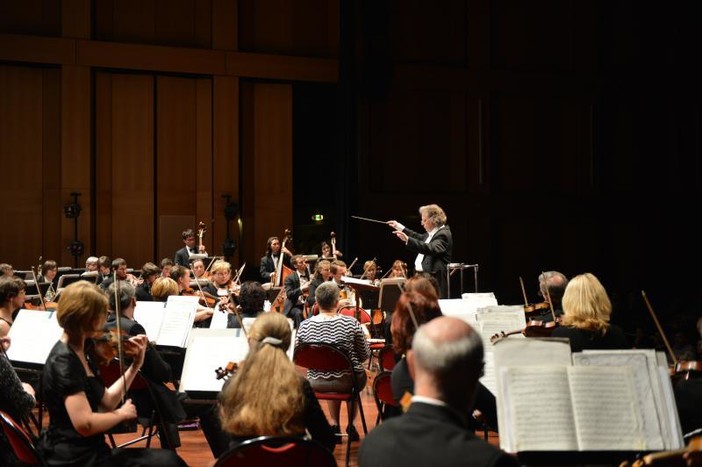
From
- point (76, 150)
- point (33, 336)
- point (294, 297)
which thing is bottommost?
point (294, 297)

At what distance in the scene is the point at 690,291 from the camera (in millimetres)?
16672

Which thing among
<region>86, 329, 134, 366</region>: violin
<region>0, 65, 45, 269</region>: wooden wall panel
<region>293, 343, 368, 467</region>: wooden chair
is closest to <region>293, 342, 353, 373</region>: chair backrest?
<region>293, 343, 368, 467</region>: wooden chair

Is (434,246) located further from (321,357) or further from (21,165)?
(21,165)

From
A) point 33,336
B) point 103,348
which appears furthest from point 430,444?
point 33,336

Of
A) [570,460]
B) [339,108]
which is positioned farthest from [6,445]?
[339,108]

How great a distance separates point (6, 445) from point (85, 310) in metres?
0.61

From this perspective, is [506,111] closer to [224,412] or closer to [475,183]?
[475,183]

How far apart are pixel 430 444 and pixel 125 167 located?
13.9 m

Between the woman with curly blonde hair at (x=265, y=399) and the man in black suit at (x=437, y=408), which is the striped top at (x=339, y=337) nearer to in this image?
the woman with curly blonde hair at (x=265, y=399)

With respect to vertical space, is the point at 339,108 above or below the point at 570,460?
above

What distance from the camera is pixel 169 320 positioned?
5547 mm

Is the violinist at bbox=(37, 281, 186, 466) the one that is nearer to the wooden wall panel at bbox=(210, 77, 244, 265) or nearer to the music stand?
the music stand

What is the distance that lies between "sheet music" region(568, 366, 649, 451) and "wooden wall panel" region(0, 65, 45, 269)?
13186 mm

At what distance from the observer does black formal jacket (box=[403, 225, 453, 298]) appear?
7090mm
